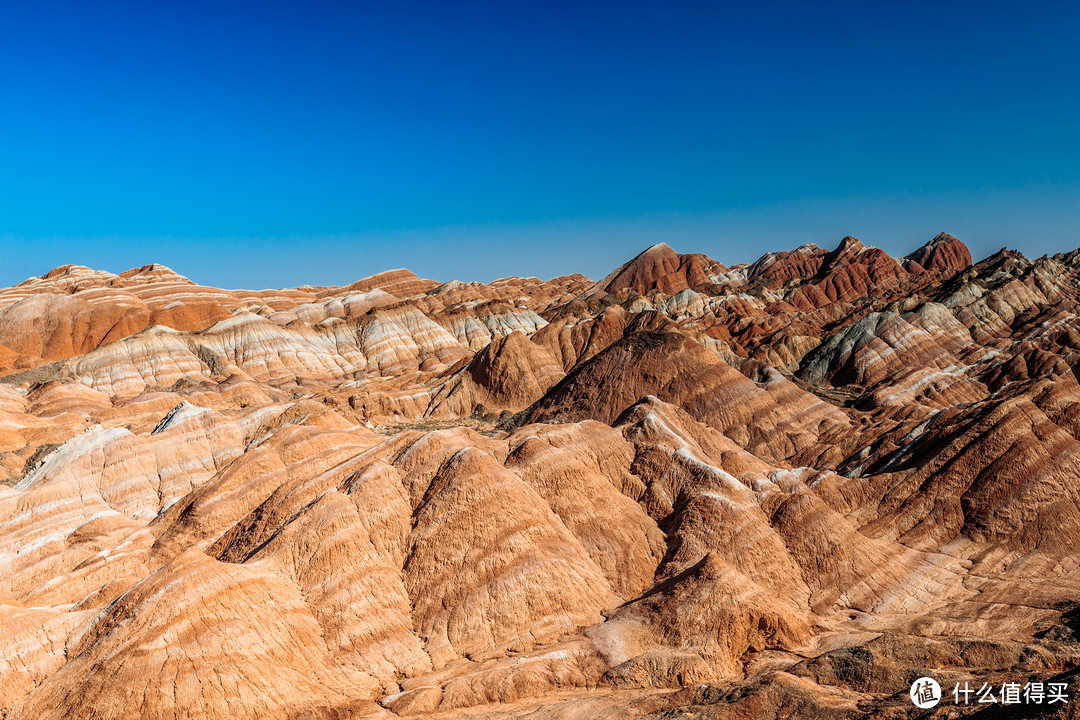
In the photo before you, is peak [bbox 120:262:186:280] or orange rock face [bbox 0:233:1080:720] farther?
peak [bbox 120:262:186:280]

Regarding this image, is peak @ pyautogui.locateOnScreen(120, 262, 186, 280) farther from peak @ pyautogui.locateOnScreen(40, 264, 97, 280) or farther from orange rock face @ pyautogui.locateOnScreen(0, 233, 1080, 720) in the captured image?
orange rock face @ pyautogui.locateOnScreen(0, 233, 1080, 720)

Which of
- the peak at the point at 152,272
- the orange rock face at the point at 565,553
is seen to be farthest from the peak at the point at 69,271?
the orange rock face at the point at 565,553

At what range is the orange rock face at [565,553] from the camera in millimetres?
26344

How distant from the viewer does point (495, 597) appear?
32719 millimetres

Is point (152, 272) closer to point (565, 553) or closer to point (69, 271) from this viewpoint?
point (69, 271)

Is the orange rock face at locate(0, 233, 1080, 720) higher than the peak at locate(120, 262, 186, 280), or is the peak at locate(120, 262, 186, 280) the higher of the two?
the peak at locate(120, 262, 186, 280)

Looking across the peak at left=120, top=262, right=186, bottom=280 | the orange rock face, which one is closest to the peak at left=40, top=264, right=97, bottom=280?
the peak at left=120, top=262, right=186, bottom=280

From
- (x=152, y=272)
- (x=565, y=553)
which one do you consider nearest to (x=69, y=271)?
(x=152, y=272)

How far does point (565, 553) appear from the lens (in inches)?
1396

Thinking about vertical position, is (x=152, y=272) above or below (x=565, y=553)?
above

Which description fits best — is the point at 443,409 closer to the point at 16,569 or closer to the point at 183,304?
the point at 16,569

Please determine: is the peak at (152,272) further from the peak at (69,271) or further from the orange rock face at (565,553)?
the orange rock face at (565,553)

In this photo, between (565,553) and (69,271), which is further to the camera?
(69,271)

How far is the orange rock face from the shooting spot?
86.4ft
